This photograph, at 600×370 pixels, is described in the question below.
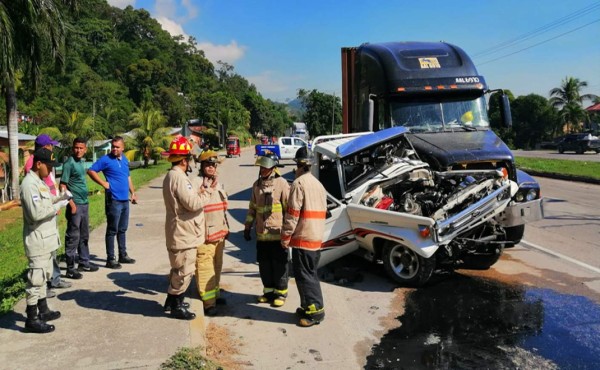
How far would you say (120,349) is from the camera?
418cm

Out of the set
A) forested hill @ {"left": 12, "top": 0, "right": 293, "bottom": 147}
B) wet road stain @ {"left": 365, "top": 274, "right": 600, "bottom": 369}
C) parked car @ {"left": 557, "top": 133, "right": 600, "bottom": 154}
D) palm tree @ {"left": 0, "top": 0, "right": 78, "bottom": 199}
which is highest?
forested hill @ {"left": 12, "top": 0, "right": 293, "bottom": 147}

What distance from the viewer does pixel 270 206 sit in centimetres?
566

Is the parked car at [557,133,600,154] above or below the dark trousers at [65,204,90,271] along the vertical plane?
above

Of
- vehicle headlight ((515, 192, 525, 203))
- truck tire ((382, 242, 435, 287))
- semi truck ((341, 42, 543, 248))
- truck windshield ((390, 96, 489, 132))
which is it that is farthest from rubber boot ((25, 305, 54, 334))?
truck windshield ((390, 96, 489, 132))

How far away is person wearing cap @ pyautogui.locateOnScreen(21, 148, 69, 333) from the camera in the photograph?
4500 mm

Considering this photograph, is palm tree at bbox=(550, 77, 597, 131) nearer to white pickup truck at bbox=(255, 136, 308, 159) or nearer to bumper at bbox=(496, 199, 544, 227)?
white pickup truck at bbox=(255, 136, 308, 159)

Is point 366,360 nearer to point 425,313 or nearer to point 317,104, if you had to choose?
point 425,313

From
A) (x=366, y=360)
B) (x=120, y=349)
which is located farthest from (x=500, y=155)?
(x=120, y=349)

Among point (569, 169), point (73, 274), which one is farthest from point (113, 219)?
point (569, 169)

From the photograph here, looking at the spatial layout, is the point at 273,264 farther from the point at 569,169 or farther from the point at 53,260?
the point at 569,169

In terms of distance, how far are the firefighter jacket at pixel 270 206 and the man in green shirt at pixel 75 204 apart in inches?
93.5

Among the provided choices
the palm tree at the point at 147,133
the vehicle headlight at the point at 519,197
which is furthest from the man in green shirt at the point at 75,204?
the palm tree at the point at 147,133

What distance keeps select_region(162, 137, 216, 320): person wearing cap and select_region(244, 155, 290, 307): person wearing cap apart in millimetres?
899

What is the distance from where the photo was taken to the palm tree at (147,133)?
2817 cm
